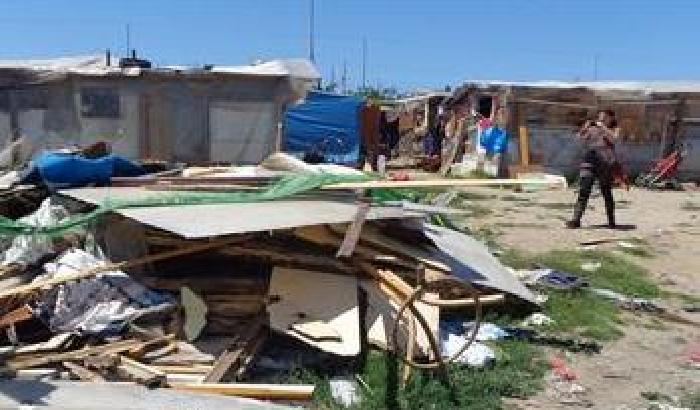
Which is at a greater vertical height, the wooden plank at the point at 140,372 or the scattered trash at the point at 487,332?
the wooden plank at the point at 140,372

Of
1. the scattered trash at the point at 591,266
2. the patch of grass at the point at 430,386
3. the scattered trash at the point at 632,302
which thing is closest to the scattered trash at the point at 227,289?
the patch of grass at the point at 430,386

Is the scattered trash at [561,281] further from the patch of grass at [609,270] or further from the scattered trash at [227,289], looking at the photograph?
the scattered trash at [227,289]

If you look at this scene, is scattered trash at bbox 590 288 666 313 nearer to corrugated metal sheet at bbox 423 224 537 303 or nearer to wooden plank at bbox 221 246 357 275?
corrugated metal sheet at bbox 423 224 537 303

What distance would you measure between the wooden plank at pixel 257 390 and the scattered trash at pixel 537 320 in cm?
264

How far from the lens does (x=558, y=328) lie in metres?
7.74

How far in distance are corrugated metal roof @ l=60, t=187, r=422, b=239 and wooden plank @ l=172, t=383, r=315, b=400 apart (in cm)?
92

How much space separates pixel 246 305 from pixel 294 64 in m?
13.8

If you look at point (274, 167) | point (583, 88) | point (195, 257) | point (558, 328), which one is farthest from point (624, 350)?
point (583, 88)

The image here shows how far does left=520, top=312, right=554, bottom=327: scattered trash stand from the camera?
25.2ft

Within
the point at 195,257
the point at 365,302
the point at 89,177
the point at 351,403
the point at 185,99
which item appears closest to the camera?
the point at 351,403

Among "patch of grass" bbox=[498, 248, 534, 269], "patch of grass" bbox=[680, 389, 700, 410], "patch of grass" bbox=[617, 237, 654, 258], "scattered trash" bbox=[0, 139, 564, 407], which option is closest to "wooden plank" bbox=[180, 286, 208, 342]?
"scattered trash" bbox=[0, 139, 564, 407]

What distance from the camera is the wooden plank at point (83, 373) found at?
559 centimetres

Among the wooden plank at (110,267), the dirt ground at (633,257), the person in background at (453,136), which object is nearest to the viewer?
the wooden plank at (110,267)

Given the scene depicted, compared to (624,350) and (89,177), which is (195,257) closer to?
(89,177)
